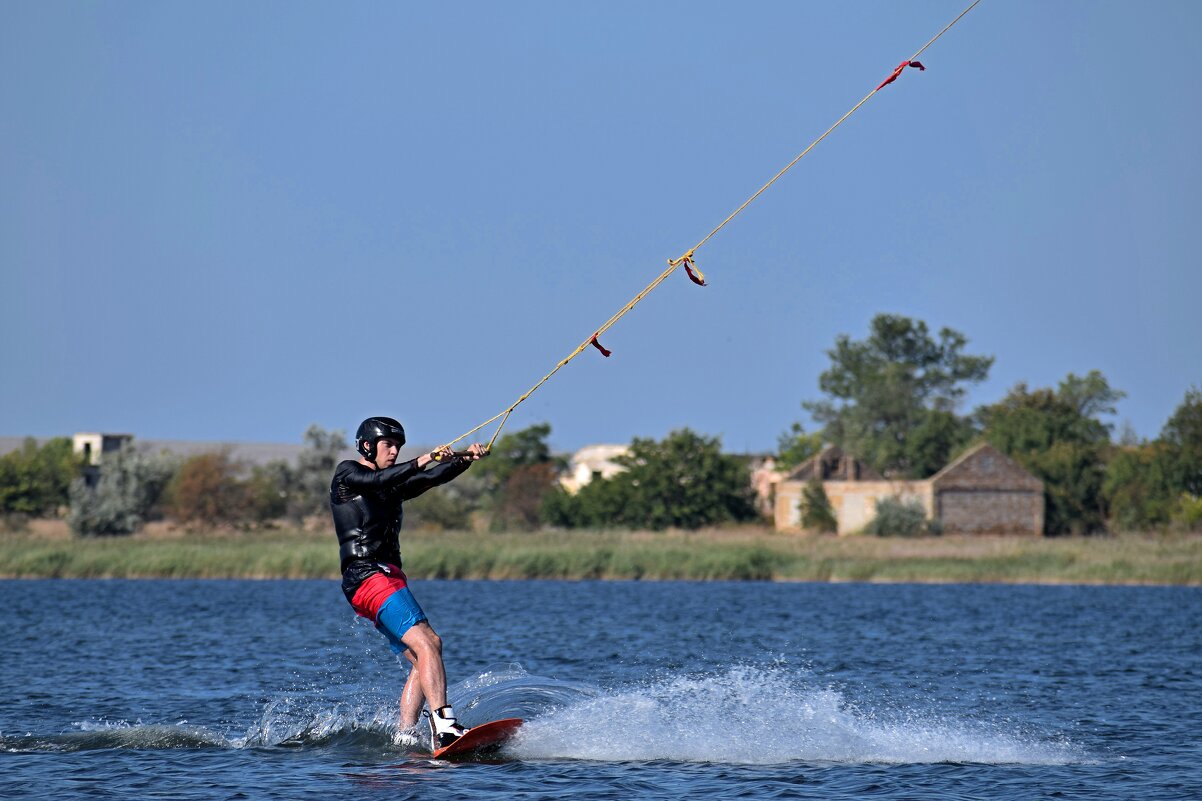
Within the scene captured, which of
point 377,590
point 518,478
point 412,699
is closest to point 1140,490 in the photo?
point 518,478

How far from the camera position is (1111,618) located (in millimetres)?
35125

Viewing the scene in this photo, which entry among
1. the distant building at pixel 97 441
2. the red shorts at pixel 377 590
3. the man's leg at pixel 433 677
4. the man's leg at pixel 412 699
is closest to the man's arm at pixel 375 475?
the red shorts at pixel 377 590

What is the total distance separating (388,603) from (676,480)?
6807 cm

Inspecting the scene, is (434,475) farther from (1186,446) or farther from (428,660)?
(1186,446)

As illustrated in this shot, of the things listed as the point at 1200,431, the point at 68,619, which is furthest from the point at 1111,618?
the point at 1200,431

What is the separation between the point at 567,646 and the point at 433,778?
13.1m

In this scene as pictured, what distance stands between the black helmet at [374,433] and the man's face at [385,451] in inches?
1.2

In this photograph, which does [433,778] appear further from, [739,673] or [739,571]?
[739,571]

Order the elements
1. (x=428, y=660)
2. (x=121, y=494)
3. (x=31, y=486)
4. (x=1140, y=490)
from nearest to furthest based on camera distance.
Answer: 1. (x=428, y=660)
2. (x=121, y=494)
3. (x=1140, y=490)
4. (x=31, y=486)

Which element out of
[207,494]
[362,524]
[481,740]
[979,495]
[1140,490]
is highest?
[1140,490]

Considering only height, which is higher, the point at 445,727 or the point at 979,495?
the point at 979,495

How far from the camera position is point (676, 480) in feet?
263

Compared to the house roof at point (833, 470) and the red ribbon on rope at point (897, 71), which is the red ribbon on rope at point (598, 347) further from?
the house roof at point (833, 470)

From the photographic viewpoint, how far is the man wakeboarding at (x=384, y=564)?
40.1 ft
